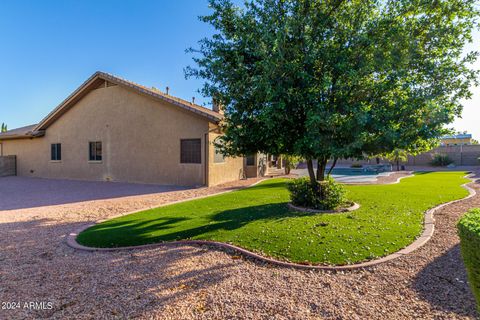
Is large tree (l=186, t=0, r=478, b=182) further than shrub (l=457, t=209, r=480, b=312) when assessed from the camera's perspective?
Yes

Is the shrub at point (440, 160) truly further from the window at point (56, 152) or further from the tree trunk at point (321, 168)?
the window at point (56, 152)

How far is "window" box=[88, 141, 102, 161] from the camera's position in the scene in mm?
17812

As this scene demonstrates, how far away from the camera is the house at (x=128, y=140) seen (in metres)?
14.7

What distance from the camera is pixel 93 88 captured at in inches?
711

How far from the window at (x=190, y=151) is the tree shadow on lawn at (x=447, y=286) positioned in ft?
38.8

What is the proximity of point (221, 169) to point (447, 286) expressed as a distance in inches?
504

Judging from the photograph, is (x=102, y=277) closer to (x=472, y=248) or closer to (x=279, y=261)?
(x=279, y=261)

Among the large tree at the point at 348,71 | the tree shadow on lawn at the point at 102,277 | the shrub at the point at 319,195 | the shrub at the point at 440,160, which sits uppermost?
the large tree at the point at 348,71

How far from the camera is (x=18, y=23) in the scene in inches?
539

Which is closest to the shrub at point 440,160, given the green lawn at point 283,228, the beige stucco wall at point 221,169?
the green lawn at point 283,228

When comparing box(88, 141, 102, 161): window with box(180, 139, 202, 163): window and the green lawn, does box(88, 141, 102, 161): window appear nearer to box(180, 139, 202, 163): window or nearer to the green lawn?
box(180, 139, 202, 163): window

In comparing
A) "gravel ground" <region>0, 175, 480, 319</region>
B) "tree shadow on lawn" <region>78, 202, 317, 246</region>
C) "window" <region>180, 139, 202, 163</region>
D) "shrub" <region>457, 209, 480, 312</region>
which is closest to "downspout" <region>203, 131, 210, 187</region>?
"window" <region>180, 139, 202, 163</region>

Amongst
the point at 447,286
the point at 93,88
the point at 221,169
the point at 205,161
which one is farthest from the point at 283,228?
the point at 93,88

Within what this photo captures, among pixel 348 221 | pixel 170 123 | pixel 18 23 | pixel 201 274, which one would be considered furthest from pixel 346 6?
pixel 18 23
